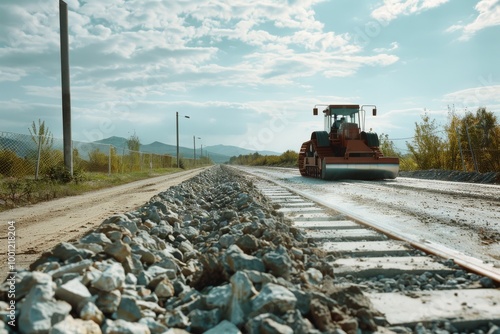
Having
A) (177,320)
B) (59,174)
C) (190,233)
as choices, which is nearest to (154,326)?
(177,320)

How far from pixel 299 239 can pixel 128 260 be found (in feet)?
6.96

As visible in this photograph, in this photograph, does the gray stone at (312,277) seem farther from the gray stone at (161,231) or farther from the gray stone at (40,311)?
the gray stone at (161,231)

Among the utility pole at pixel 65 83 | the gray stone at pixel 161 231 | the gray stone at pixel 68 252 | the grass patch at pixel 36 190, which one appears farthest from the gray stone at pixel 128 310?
the utility pole at pixel 65 83

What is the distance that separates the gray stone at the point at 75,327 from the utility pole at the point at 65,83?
13.8 meters

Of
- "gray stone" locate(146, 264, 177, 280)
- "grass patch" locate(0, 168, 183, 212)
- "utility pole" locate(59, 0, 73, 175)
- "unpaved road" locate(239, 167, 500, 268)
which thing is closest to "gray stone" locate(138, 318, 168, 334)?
"gray stone" locate(146, 264, 177, 280)

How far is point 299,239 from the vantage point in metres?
4.62

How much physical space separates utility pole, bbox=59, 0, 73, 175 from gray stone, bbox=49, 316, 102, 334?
13.8m

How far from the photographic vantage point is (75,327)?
2.04 metres

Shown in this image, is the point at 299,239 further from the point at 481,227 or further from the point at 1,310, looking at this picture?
the point at 1,310

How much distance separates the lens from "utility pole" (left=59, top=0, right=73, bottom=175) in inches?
582

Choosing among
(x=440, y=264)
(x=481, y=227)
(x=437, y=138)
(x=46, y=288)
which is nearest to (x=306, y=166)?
(x=437, y=138)

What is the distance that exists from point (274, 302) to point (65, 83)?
14731 mm

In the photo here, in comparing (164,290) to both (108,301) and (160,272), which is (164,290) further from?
(108,301)

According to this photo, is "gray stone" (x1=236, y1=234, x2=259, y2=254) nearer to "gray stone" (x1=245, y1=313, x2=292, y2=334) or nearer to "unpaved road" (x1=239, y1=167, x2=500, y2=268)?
"gray stone" (x1=245, y1=313, x2=292, y2=334)
